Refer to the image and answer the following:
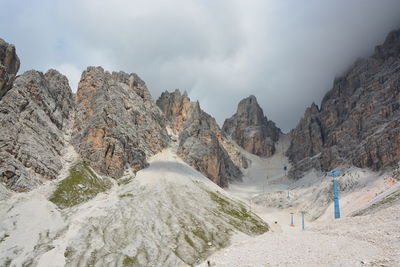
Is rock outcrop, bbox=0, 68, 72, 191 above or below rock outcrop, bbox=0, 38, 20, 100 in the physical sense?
below

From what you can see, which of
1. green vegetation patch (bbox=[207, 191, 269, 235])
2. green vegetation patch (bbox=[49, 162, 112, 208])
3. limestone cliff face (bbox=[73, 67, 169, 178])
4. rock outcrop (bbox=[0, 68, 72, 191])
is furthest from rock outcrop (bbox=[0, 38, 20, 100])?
green vegetation patch (bbox=[207, 191, 269, 235])

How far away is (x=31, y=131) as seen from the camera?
126m

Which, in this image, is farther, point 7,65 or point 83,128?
point 83,128

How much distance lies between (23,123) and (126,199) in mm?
52971

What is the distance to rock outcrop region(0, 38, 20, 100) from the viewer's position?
127 m

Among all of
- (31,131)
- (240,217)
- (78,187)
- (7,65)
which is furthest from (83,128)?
(240,217)

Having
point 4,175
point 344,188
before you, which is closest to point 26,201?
point 4,175

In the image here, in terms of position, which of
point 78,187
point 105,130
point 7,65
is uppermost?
point 7,65

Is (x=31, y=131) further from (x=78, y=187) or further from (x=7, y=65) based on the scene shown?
(x=7, y=65)

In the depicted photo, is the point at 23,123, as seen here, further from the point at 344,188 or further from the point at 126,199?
the point at 344,188

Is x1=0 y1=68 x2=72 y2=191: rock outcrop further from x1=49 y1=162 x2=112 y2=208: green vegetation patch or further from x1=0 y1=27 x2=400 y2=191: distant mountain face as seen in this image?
x1=49 y1=162 x2=112 y2=208: green vegetation patch

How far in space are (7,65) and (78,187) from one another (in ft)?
214

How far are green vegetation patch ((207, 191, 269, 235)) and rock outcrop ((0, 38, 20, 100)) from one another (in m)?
105

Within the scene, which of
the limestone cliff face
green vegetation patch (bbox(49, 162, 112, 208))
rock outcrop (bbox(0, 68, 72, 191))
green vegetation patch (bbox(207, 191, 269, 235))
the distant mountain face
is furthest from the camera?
the limestone cliff face
